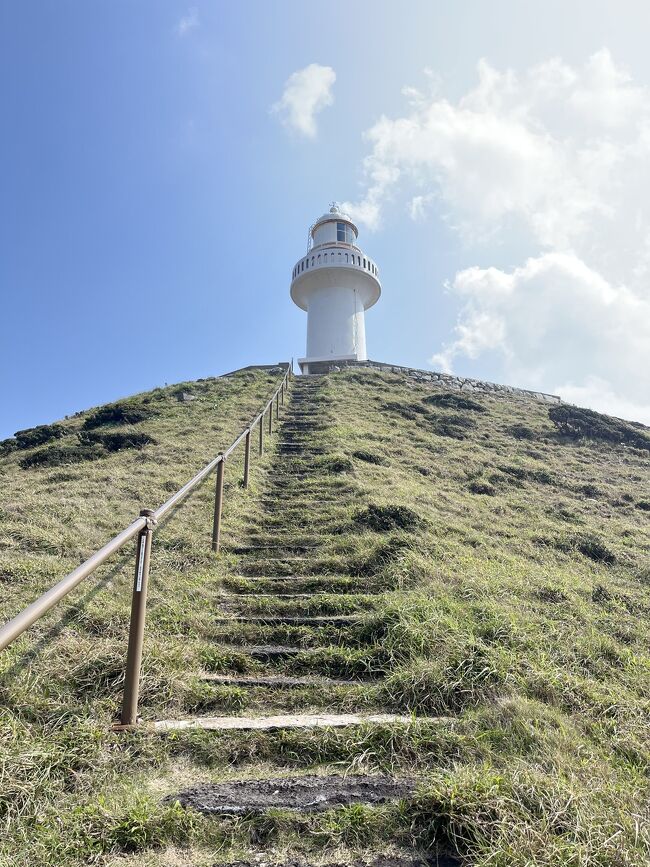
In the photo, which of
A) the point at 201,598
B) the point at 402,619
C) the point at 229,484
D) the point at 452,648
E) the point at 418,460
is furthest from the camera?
the point at 418,460

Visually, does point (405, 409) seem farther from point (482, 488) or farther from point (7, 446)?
point (7, 446)

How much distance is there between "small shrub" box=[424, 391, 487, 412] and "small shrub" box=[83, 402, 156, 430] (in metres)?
8.51

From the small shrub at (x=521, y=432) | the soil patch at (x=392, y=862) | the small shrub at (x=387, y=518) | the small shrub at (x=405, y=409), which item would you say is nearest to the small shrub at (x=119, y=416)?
the small shrub at (x=405, y=409)

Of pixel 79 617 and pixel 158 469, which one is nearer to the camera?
pixel 79 617

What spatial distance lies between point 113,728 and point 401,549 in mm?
3071

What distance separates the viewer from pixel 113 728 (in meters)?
2.54

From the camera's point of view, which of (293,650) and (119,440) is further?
(119,440)

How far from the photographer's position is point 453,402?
16.9 metres

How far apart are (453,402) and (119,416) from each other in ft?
32.8

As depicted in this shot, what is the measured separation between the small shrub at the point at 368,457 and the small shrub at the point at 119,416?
611 cm

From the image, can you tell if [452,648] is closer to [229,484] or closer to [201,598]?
[201,598]

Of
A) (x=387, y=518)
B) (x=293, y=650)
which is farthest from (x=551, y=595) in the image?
(x=293, y=650)

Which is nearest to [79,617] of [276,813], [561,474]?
[276,813]

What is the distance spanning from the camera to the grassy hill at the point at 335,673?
2.04 meters
